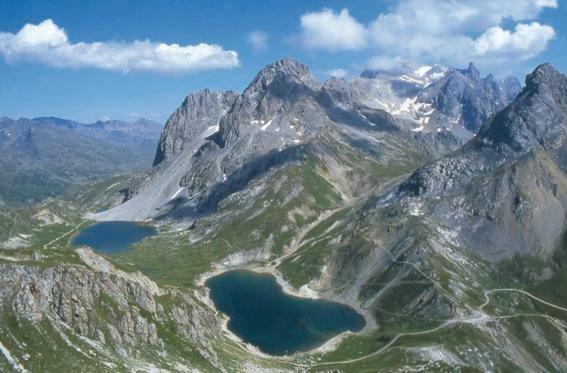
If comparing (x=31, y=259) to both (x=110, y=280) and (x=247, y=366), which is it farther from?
(x=247, y=366)

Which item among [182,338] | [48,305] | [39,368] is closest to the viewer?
[39,368]

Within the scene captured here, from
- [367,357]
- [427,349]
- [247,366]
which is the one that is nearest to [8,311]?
[247,366]

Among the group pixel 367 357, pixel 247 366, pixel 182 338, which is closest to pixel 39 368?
pixel 182 338

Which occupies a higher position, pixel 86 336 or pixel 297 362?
pixel 86 336

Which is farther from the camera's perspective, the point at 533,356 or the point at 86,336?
the point at 533,356

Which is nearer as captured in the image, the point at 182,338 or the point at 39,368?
the point at 39,368

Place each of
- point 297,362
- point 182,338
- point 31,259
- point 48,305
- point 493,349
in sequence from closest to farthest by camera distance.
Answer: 1. point 48,305
2. point 31,259
3. point 182,338
4. point 297,362
5. point 493,349

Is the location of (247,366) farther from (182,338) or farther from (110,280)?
(110,280)

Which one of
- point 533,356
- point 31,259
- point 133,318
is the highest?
point 31,259

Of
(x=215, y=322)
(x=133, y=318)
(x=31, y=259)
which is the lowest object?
(x=215, y=322)
